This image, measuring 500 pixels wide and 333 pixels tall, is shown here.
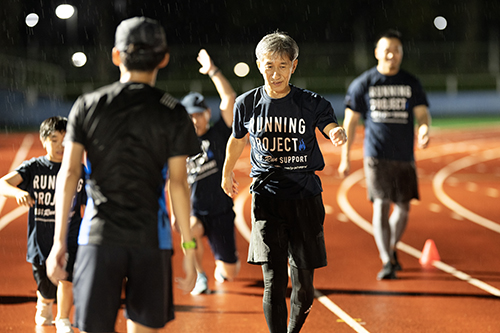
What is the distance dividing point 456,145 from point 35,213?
19.9m

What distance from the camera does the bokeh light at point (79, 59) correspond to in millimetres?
32781

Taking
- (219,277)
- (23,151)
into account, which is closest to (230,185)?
(219,277)

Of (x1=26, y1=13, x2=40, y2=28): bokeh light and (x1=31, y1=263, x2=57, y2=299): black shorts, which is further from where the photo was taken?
(x1=26, y1=13, x2=40, y2=28): bokeh light

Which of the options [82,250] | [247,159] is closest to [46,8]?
[247,159]

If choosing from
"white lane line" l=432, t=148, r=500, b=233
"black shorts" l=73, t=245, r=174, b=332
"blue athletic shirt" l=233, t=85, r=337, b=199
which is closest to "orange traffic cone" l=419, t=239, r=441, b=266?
"white lane line" l=432, t=148, r=500, b=233

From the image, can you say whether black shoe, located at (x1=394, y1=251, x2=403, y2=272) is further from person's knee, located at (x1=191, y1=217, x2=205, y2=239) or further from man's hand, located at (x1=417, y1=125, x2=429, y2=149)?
person's knee, located at (x1=191, y1=217, x2=205, y2=239)

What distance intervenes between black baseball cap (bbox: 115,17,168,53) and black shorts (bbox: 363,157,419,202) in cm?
435

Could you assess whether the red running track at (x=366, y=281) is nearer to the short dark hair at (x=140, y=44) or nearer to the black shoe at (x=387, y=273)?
the black shoe at (x=387, y=273)

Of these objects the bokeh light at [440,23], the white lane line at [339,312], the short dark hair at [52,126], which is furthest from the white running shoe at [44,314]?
the bokeh light at [440,23]

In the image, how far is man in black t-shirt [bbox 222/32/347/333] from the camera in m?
4.31

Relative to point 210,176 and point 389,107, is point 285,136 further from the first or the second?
point 389,107

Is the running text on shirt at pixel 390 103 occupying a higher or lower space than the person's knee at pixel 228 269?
higher

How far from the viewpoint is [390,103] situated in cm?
690

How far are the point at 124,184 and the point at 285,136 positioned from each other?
1.59 m
